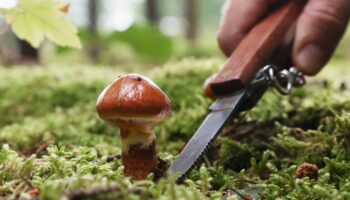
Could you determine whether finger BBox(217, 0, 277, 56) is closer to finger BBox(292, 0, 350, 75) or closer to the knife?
the knife

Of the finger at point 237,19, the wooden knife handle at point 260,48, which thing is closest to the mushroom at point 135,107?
the wooden knife handle at point 260,48

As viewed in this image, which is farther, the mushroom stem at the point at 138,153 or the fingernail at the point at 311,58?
the fingernail at the point at 311,58

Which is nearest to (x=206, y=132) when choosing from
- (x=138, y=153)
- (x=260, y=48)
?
(x=138, y=153)

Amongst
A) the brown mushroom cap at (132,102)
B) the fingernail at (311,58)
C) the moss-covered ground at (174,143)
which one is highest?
the brown mushroom cap at (132,102)

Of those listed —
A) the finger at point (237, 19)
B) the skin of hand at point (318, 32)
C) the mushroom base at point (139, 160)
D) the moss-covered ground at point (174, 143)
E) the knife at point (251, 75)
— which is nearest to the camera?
the moss-covered ground at point (174, 143)

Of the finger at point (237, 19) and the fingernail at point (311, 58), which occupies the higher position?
the finger at point (237, 19)

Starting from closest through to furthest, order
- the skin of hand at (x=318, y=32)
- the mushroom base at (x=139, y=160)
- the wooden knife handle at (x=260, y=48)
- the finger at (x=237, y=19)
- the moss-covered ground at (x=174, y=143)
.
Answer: the moss-covered ground at (x=174, y=143) < the mushroom base at (x=139, y=160) < the wooden knife handle at (x=260, y=48) < the skin of hand at (x=318, y=32) < the finger at (x=237, y=19)

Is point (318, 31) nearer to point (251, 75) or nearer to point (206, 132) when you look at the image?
point (251, 75)

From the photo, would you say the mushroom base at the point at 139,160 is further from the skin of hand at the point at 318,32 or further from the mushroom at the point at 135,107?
the skin of hand at the point at 318,32
